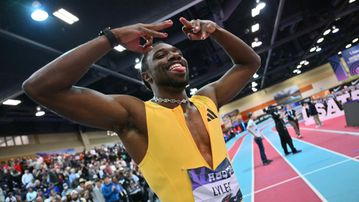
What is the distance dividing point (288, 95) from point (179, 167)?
44.5 m

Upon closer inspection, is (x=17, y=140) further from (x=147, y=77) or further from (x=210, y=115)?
(x=210, y=115)

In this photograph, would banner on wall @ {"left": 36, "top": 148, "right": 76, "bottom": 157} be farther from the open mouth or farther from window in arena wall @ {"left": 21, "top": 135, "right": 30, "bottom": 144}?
the open mouth

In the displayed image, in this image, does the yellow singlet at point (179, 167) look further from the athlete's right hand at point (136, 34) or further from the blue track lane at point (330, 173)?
the blue track lane at point (330, 173)

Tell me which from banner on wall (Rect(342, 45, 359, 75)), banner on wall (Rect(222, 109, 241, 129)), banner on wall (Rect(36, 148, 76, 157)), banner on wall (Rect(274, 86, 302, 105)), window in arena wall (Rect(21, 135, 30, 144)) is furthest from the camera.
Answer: banner on wall (Rect(274, 86, 302, 105))

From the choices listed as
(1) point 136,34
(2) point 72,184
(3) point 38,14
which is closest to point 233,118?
(2) point 72,184

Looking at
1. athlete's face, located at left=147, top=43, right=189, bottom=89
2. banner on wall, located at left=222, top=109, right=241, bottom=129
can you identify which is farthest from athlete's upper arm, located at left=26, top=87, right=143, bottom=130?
banner on wall, located at left=222, top=109, right=241, bottom=129

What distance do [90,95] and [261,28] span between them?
53.1ft

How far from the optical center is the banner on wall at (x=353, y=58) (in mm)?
19177

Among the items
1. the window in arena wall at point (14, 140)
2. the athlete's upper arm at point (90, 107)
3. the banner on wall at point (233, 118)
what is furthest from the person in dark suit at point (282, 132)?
the banner on wall at point (233, 118)

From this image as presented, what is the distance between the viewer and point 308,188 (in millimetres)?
6828

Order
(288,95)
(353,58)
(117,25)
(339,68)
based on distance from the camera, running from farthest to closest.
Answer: (288,95) → (339,68) → (353,58) → (117,25)

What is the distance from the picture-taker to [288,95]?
4359 centimetres

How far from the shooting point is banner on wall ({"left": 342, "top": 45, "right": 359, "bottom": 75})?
19177mm

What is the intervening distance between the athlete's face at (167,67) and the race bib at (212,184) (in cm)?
58
